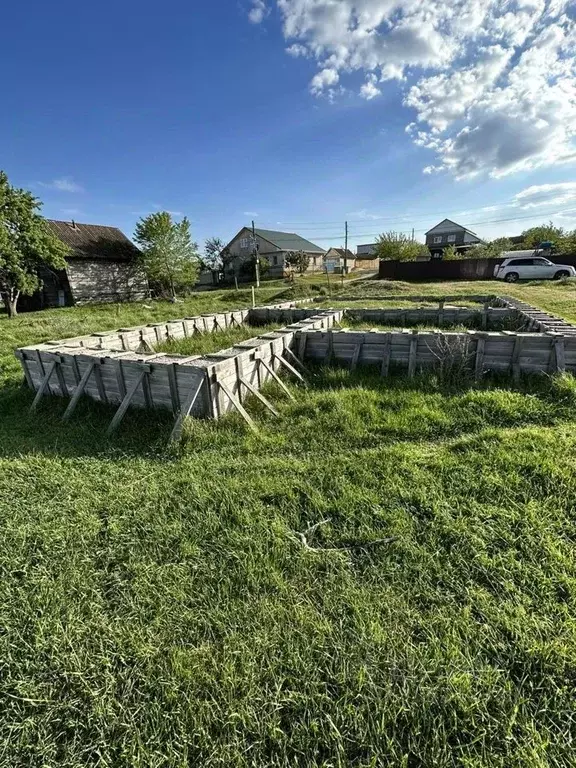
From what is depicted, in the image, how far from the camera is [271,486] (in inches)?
126

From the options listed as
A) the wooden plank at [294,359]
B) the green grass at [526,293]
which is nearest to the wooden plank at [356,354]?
the wooden plank at [294,359]

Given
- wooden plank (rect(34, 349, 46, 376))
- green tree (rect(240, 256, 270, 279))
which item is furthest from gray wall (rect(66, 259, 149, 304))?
wooden plank (rect(34, 349, 46, 376))

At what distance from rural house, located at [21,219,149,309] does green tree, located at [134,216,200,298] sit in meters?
1.35

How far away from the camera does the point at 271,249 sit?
40.7m

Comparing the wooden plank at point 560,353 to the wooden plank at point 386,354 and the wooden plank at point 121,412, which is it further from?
the wooden plank at point 121,412

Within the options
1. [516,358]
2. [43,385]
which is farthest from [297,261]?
[43,385]

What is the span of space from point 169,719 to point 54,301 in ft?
82.6

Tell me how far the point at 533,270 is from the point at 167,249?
22983 millimetres

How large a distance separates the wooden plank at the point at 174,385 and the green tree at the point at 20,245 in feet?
59.6

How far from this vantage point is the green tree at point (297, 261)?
133 ft

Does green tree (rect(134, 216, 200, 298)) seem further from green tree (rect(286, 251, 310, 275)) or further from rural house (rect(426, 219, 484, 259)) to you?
rural house (rect(426, 219, 484, 259))

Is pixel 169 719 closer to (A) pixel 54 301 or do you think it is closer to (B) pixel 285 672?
(B) pixel 285 672

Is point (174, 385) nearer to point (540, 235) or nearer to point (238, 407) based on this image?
point (238, 407)

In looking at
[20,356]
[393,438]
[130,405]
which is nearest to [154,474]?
[130,405]
